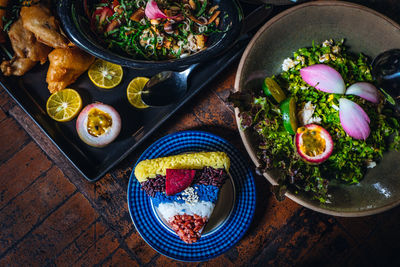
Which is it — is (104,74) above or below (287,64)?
below

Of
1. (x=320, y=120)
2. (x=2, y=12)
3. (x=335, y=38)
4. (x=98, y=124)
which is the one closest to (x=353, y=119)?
(x=320, y=120)

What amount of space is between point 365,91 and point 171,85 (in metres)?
1.09

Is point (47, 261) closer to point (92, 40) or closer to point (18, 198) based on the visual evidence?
point (18, 198)

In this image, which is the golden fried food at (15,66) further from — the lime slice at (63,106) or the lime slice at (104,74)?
the lime slice at (104,74)

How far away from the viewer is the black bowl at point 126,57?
4.64 ft

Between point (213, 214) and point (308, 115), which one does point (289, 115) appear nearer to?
point (308, 115)

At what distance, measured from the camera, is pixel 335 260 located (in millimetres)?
1832

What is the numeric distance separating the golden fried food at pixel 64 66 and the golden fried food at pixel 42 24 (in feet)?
0.21

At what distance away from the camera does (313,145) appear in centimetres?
153

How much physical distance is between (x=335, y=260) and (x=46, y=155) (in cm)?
198

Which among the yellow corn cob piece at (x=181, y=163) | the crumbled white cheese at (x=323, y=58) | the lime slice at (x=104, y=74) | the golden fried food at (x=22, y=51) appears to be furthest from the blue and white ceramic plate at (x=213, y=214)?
the golden fried food at (x=22, y=51)

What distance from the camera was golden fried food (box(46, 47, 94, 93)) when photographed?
1634 mm

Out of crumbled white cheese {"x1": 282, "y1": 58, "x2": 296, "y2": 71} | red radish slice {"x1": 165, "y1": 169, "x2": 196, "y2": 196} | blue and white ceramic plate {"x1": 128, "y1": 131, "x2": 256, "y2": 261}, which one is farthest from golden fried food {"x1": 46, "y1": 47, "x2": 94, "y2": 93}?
crumbled white cheese {"x1": 282, "y1": 58, "x2": 296, "y2": 71}

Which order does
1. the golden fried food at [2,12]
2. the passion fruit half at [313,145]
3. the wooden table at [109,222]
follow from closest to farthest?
1. the passion fruit half at [313,145]
2. the golden fried food at [2,12]
3. the wooden table at [109,222]
